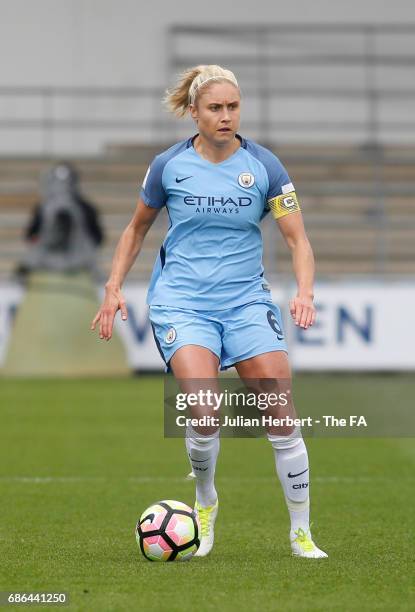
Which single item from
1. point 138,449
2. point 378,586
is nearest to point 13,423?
point 138,449

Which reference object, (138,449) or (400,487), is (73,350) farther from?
(400,487)

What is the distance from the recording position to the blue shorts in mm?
6176

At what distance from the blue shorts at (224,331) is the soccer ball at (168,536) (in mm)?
663

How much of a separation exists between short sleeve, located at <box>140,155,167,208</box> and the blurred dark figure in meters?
10.4

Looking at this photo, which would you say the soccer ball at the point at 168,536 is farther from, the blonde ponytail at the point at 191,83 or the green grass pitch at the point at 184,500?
the blonde ponytail at the point at 191,83

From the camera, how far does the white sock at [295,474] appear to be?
6.24 meters

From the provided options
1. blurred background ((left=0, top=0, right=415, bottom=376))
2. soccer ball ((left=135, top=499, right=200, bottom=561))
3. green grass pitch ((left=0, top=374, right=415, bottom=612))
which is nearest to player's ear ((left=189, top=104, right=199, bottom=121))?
soccer ball ((left=135, top=499, right=200, bottom=561))

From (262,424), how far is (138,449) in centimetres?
451

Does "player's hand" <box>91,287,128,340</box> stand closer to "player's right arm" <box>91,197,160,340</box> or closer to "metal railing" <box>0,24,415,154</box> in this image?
"player's right arm" <box>91,197,160,340</box>

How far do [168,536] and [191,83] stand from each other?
6.31ft

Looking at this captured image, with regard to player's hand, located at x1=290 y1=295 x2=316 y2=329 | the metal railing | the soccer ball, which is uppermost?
player's hand, located at x1=290 y1=295 x2=316 y2=329

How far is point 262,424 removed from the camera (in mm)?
6352

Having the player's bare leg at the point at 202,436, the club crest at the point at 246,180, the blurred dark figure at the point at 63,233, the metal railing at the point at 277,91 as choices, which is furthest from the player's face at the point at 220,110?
the metal railing at the point at 277,91

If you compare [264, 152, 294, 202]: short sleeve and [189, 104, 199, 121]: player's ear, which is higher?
[189, 104, 199, 121]: player's ear
